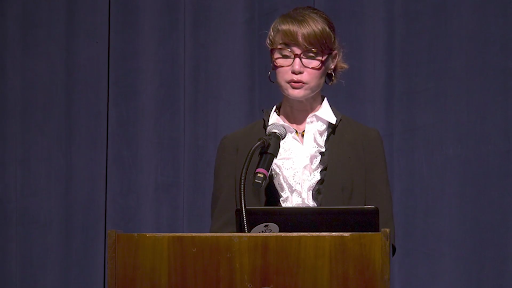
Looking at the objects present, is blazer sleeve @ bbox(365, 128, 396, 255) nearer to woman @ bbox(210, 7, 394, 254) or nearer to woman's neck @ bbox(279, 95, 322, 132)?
woman @ bbox(210, 7, 394, 254)

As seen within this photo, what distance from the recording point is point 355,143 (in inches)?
63.2

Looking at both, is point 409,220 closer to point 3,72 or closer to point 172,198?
point 172,198

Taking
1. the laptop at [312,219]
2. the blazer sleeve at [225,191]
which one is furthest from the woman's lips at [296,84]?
the laptop at [312,219]

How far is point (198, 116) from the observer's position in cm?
240

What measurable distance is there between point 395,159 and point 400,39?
488 mm

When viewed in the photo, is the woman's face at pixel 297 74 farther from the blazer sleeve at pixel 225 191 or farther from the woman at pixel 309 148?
the blazer sleeve at pixel 225 191

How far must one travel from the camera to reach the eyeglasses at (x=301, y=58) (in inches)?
60.6

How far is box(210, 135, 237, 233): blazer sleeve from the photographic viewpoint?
1544 millimetres

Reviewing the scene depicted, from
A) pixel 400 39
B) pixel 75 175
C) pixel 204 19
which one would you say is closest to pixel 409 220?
pixel 400 39

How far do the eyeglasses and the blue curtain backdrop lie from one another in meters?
0.80

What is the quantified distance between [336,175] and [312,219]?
19.0 inches

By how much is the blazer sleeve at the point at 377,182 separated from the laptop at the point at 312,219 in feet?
1.52

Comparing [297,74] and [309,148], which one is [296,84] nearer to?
[297,74]

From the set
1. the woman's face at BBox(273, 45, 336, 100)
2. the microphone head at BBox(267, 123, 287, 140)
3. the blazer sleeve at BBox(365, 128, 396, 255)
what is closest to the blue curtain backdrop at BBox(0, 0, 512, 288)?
the blazer sleeve at BBox(365, 128, 396, 255)
